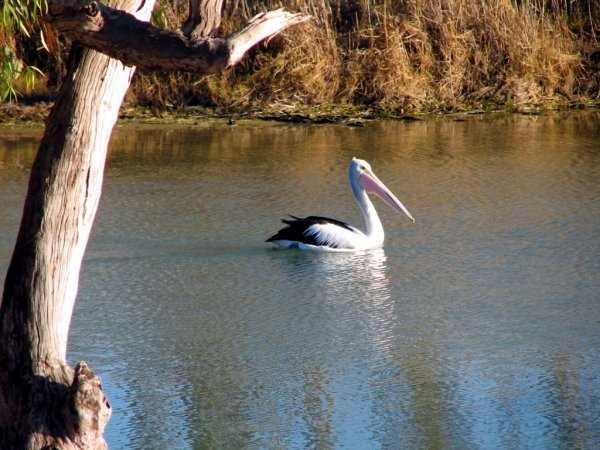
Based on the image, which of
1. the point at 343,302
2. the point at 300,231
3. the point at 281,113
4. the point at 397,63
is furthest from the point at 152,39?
the point at 397,63

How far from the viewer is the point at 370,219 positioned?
584cm

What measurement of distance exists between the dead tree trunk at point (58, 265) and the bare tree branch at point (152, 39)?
0.13 metres

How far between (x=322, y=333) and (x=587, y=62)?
25.5 ft

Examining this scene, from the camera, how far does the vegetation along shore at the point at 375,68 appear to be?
10125 mm

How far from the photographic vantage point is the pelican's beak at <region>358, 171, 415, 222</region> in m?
6.04

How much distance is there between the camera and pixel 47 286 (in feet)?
8.32

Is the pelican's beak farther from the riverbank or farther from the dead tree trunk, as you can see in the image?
the dead tree trunk

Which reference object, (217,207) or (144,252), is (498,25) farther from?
(144,252)

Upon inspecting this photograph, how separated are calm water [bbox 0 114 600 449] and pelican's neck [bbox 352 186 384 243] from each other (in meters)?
0.15

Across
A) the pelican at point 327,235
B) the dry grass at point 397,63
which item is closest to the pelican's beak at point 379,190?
the pelican at point 327,235

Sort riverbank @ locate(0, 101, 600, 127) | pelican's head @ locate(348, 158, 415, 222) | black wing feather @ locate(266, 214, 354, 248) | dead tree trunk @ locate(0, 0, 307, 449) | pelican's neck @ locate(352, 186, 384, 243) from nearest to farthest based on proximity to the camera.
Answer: dead tree trunk @ locate(0, 0, 307, 449), black wing feather @ locate(266, 214, 354, 248), pelican's neck @ locate(352, 186, 384, 243), pelican's head @ locate(348, 158, 415, 222), riverbank @ locate(0, 101, 600, 127)

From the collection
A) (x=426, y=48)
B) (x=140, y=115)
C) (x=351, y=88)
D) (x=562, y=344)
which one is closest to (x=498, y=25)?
(x=426, y=48)

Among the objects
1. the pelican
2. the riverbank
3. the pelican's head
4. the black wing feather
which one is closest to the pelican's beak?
the pelican's head

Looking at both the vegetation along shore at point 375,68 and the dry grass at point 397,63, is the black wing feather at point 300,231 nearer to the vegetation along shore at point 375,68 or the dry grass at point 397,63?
the vegetation along shore at point 375,68
